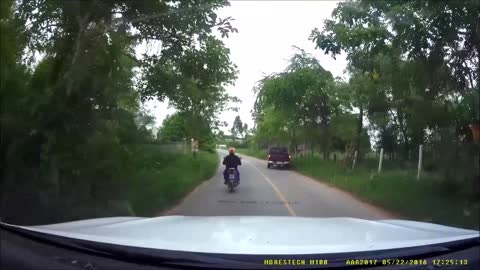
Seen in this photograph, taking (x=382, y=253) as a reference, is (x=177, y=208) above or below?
below

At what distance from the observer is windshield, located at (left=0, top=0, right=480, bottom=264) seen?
5.71 meters

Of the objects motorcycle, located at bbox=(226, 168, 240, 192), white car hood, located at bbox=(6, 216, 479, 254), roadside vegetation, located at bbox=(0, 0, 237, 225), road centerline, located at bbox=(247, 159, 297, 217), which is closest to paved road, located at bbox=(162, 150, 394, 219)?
road centerline, located at bbox=(247, 159, 297, 217)

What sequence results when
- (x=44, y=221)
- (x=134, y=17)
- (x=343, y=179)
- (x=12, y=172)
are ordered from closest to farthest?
1. (x=12, y=172)
2. (x=44, y=221)
3. (x=134, y=17)
4. (x=343, y=179)

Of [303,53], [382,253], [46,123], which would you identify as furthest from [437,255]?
[303,53]

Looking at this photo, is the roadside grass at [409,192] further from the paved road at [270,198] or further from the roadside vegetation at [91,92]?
the roadside vegetation at [91,92]

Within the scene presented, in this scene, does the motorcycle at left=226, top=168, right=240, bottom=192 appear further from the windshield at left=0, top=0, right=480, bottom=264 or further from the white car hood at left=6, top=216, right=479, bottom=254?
the white car hood at left=6, top=216, right=479, bottom=254

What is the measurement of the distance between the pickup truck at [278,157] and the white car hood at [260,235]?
8.67m

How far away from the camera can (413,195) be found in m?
8.55

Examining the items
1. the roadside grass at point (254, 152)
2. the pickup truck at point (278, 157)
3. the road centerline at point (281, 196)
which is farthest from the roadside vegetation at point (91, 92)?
the pickup truck at point (278, 157)

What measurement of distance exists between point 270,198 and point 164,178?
A: 9.30ft

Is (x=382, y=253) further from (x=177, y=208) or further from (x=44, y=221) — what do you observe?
(x=177, y=208)

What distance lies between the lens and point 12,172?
219 inches

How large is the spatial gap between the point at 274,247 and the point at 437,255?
1129 mm

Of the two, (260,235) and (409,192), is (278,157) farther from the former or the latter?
(260,235)
